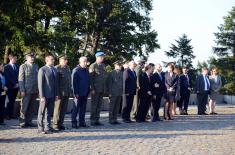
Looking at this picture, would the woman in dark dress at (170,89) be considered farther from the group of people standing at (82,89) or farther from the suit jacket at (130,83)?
the suit jacket at (130,83)

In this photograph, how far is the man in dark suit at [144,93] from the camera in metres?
15.1

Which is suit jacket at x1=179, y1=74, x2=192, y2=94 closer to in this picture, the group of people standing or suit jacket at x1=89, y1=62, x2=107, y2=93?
the group of people standing

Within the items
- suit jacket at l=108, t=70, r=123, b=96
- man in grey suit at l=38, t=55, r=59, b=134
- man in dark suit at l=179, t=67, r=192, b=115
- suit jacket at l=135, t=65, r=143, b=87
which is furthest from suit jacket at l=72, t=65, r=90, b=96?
man in dark suit at l=179, t=67, r=192, b=115

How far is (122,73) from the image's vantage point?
1438 cm

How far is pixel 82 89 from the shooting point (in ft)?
41.6

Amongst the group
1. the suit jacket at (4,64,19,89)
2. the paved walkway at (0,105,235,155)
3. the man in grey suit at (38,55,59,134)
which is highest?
the suit jacket at (4,64,19,89)

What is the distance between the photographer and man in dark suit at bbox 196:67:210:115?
18.7 metres

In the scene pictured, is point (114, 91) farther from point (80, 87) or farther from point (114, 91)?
point (80, 87)

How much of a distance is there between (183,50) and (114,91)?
38694mm

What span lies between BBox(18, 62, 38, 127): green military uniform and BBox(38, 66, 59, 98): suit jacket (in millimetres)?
1072

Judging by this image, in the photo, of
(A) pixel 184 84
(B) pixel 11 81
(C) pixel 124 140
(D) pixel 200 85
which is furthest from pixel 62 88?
(D) pixel 200 85

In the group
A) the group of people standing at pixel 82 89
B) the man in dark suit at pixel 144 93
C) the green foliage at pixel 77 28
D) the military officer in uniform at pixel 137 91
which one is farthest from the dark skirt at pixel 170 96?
the green foliage at pixel 77 28

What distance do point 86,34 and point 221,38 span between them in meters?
24.5

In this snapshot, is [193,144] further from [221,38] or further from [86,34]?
[221,38]
